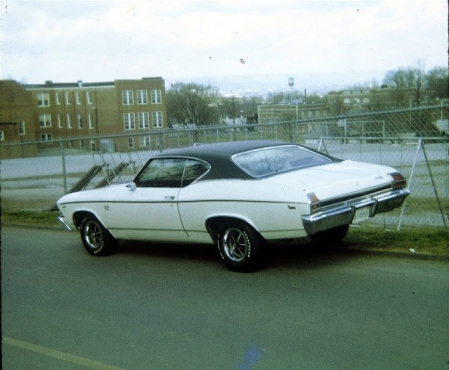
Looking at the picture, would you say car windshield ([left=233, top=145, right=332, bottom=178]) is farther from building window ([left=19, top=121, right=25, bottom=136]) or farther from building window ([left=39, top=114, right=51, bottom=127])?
building window ([left=39, top=114, right=51, bottom=127])

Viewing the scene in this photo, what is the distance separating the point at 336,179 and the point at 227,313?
7.04ft

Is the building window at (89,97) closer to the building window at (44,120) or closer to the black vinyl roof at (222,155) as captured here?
the building window at (44,120)

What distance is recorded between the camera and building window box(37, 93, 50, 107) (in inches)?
2020

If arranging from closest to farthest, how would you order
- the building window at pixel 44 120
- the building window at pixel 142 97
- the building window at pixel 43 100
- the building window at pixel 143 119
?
the building window at pixel 44 120 → the building window at pixel 43 100 → the building window at pixel 143 119 → the building window at pixel 142 97

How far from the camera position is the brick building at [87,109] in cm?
4844

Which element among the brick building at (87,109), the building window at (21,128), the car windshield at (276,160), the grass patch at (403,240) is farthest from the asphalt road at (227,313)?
the building window at (21,128)

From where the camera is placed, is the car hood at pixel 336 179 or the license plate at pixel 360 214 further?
the license plate at pixel 360 214

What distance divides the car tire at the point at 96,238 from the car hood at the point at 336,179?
A: 9.60 feet

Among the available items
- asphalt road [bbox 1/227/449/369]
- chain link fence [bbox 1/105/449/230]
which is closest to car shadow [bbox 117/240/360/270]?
asphalt road [bbox 1/227/449/369]

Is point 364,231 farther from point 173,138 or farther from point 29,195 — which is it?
point 29,195

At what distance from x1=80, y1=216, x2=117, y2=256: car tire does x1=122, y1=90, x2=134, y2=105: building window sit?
4747 centimetres

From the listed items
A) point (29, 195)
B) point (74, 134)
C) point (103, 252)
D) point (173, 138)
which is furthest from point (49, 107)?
point (103, 252)

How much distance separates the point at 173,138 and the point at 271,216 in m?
9.71

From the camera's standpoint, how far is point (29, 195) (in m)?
19.8
